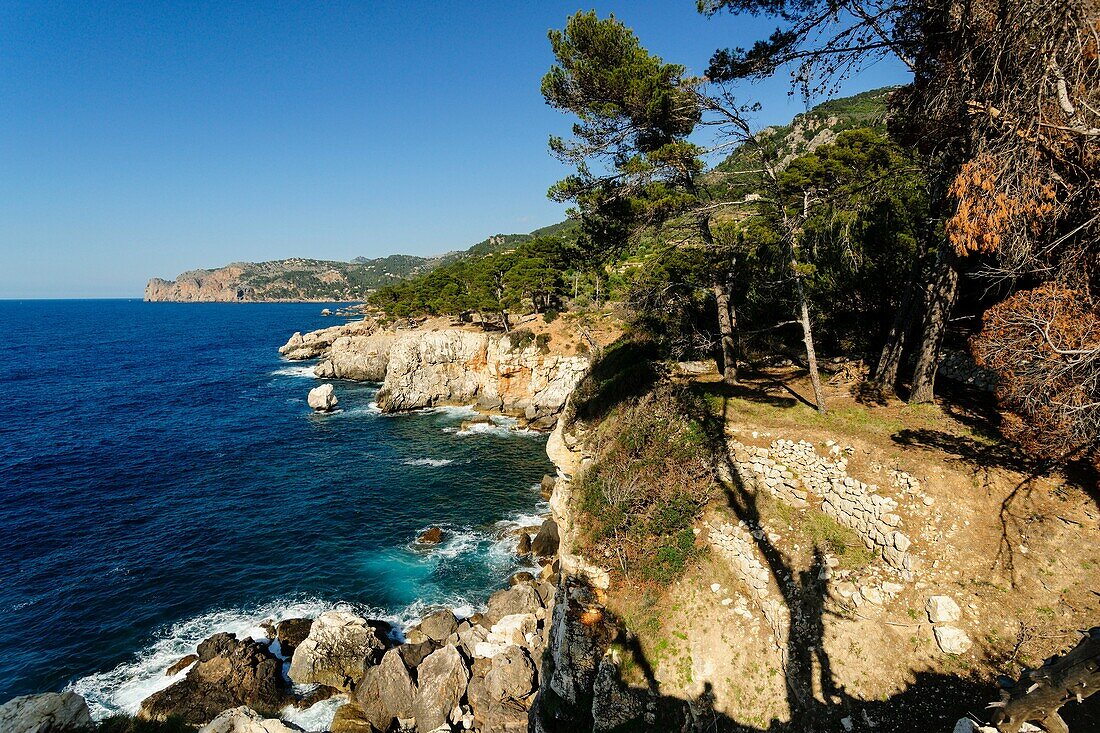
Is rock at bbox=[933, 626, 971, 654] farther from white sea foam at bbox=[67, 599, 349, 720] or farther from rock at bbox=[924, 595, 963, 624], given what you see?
white sea foam at bbox=[67, 599, 349, 720]

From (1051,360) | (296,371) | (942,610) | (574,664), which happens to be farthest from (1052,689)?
(296,371)

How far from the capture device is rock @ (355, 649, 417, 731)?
1605cm

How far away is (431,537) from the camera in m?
26.6

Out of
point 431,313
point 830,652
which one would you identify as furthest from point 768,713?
Result: point 431,313

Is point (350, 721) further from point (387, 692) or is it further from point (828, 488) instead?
point (828, 488)

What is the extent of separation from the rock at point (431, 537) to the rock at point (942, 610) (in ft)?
73.4

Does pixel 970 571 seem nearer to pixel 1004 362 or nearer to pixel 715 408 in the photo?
pixel 1004 362

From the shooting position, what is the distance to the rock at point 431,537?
2639 cm

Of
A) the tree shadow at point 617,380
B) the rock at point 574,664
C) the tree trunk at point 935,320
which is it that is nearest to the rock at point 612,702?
the rock at point 574,664

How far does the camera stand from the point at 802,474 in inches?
537

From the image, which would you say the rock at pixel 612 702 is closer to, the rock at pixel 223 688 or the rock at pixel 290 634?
the rock at pixel 223 688

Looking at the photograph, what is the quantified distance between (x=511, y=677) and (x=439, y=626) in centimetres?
446

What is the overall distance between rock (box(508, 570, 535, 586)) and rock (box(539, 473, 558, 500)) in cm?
856

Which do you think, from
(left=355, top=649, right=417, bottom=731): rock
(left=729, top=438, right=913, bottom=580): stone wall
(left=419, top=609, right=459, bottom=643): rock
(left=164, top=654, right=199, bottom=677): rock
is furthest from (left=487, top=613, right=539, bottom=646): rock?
(left=164, top=654, right=199, bottom=677): rock
